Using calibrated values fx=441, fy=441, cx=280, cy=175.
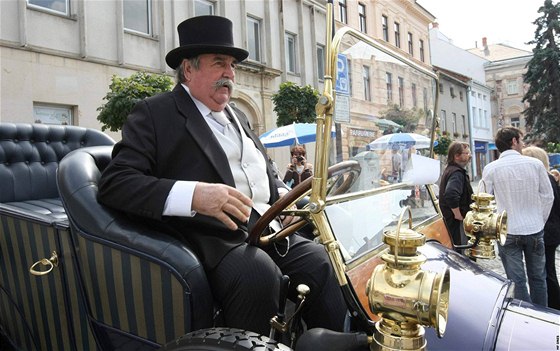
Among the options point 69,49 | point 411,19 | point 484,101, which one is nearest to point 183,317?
point 69,49

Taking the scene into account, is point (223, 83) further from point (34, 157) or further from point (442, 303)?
point (34, 157)

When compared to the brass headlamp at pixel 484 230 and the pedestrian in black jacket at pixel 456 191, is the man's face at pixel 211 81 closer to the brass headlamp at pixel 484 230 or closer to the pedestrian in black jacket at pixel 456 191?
the brass headlamp at pixel 484 230

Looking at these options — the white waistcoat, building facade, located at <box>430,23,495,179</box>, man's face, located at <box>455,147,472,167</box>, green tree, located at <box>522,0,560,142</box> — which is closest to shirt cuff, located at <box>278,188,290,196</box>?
the white waistcoat

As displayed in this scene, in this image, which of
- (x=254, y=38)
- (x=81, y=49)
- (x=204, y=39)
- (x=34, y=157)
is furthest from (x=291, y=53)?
(x=204, y=39)

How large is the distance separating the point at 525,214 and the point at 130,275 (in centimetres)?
317

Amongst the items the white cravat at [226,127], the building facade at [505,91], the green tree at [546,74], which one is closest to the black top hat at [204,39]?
the white cravat at [226,127]

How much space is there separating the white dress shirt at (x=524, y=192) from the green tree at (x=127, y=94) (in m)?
5.59

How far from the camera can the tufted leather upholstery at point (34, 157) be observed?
2.61 meters

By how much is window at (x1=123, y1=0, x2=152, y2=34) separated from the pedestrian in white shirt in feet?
30.4

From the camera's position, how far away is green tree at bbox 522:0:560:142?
2373cm

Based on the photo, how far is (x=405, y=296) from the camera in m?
0.96

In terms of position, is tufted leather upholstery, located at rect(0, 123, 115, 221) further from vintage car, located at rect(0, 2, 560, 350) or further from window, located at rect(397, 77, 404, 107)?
window, located at rect(397, 77, 404, 107)

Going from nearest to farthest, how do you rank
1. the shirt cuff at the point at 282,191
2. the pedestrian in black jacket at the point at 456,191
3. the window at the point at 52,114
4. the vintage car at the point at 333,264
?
the vintage car at the point at 333,264
the shirt cuff at the point at 282,191
the pedestrian in black jacket at the point at 456,191
the window at the point at 52,114

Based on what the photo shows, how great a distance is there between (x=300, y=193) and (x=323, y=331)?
1.42ft
